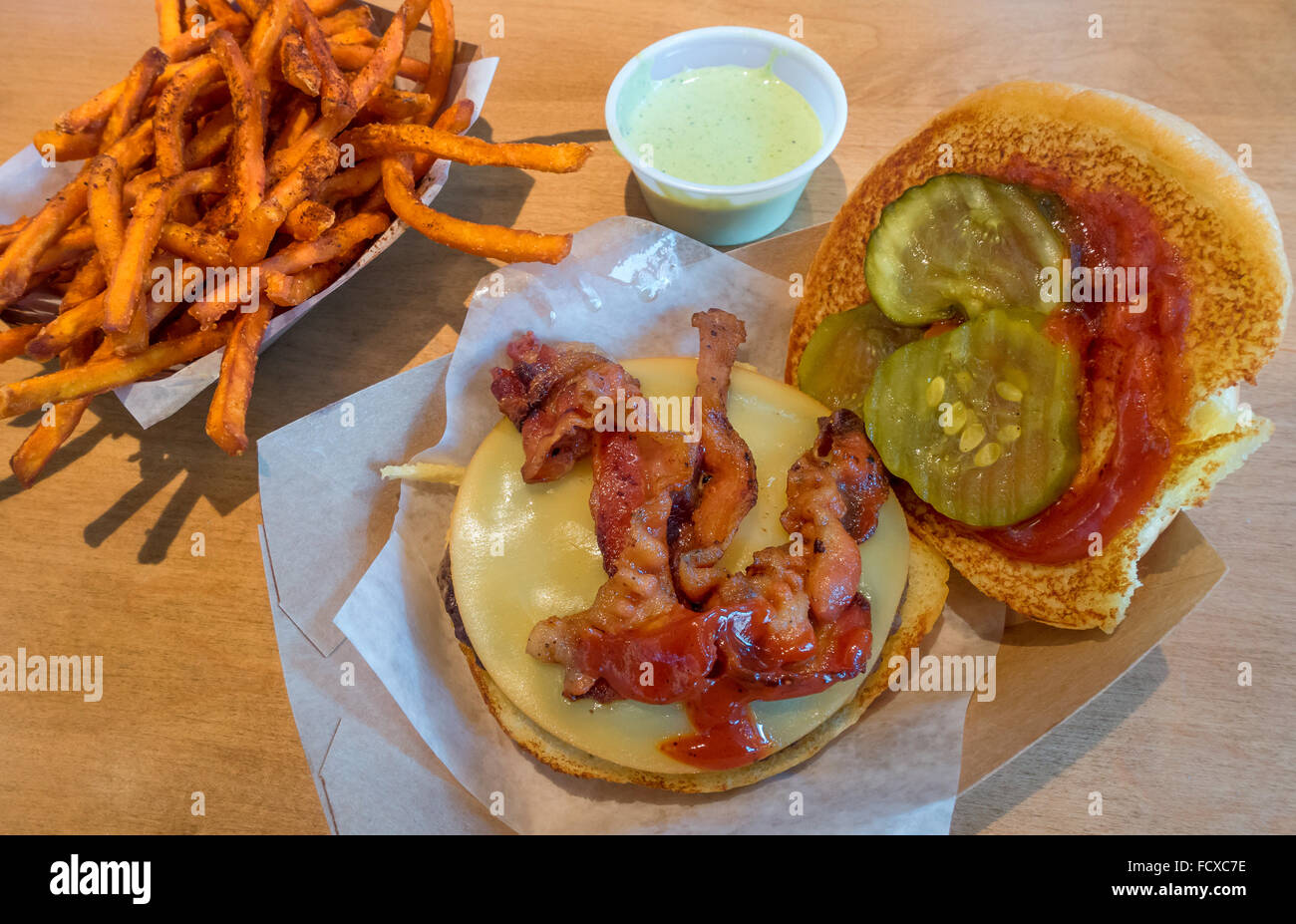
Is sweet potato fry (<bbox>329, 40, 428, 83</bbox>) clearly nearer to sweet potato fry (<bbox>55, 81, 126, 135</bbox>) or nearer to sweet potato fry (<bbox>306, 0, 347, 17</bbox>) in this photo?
sweet potato fry (<bbox>306, 0, 347, 17</bbox>)

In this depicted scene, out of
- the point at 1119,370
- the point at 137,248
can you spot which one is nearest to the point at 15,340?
the point at 137,248

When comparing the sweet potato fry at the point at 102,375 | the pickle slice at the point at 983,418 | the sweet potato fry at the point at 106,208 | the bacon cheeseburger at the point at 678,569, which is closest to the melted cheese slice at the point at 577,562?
the bacon cheeseburger at the point at 678,569

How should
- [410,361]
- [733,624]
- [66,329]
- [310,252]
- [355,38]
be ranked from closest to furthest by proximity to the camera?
[733,624], [66,329], [310,252], [355,38], [410,361]

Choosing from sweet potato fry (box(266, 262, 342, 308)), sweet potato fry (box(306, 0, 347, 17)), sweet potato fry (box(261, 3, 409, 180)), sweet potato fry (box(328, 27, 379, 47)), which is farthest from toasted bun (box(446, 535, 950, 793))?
sweet potato fry (box(306, 0, 347, 17))

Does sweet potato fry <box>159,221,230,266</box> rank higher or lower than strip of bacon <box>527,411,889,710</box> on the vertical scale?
higher

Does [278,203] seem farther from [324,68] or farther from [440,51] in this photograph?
[440,51]

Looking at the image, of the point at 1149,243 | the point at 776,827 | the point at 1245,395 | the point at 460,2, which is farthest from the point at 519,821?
the point at 460,2

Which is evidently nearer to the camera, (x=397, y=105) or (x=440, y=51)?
(x=397, y=105)
